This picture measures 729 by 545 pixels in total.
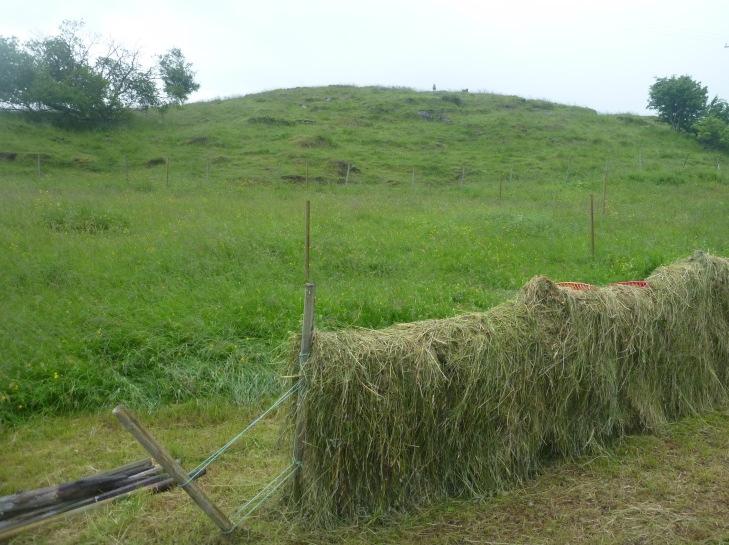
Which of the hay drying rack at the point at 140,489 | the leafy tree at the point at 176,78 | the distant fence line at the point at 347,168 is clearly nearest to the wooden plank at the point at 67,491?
the hay drying rack at the point at 140,489

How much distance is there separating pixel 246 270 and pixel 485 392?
19.6 feet

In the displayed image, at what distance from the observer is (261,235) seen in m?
11.6

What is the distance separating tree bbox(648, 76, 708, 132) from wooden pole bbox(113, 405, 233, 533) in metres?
39.1

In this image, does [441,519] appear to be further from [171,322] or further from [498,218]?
[498,218]

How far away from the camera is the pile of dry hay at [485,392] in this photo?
167 inches

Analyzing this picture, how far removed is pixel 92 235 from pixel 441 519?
9435 mm

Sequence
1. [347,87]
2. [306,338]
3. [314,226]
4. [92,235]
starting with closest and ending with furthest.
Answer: [306,338], [92,235], [314,226], [347,87]

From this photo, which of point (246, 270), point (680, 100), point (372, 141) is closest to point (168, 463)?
point (246, 270)

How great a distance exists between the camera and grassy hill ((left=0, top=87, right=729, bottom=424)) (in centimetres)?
711

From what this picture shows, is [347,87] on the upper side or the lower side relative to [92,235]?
upper

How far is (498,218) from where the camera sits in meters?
14.9

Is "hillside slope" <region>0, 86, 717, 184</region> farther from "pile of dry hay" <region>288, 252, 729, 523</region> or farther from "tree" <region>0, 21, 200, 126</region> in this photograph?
"pile of dry hay" <region>288, 252, 729, 523</region>

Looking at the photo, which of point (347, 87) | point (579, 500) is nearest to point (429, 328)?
point (579, 500)

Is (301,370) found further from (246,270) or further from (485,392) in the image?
(246,270)
